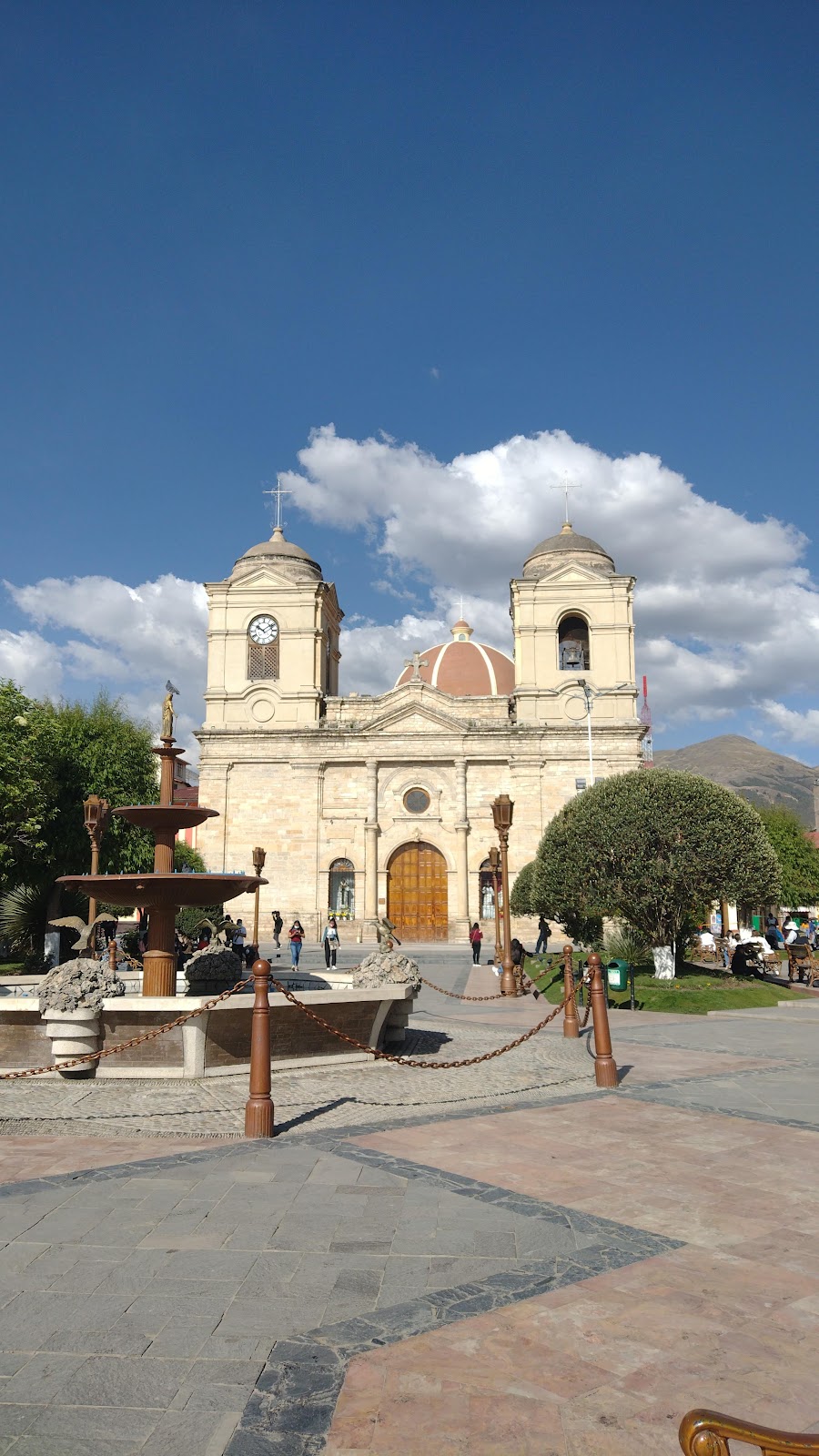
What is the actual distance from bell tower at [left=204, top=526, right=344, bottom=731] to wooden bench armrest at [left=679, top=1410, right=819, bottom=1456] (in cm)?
3756

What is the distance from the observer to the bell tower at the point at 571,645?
126ft

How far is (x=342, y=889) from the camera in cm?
3816

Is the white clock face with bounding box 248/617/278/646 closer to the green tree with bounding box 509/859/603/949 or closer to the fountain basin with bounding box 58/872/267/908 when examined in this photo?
the green tree with bounding box 509/859/603/949

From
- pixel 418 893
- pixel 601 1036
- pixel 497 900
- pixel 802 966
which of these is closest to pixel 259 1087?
pixel 601 1036

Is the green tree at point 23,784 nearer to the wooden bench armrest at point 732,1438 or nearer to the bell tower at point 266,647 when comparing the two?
the bell tower at point 266,647

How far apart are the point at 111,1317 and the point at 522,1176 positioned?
2.96 metres

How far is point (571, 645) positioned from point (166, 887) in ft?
105

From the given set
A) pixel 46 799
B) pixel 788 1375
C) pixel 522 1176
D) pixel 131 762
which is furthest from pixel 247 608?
pixel 788 1375

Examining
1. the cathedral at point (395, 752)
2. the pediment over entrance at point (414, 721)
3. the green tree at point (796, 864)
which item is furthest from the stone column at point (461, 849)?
the green tree at point (796, 864)

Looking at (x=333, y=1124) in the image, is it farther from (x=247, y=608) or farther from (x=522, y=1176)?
(x=247, y=608)

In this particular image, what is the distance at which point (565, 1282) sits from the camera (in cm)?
428

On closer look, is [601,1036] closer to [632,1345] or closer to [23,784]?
[632,1345]

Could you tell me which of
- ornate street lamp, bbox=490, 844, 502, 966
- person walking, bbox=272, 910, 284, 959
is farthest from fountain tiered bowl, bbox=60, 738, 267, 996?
person walking, bbox=272, 910, 284, 959

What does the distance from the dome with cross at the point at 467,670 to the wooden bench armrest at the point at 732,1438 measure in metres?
43.3
